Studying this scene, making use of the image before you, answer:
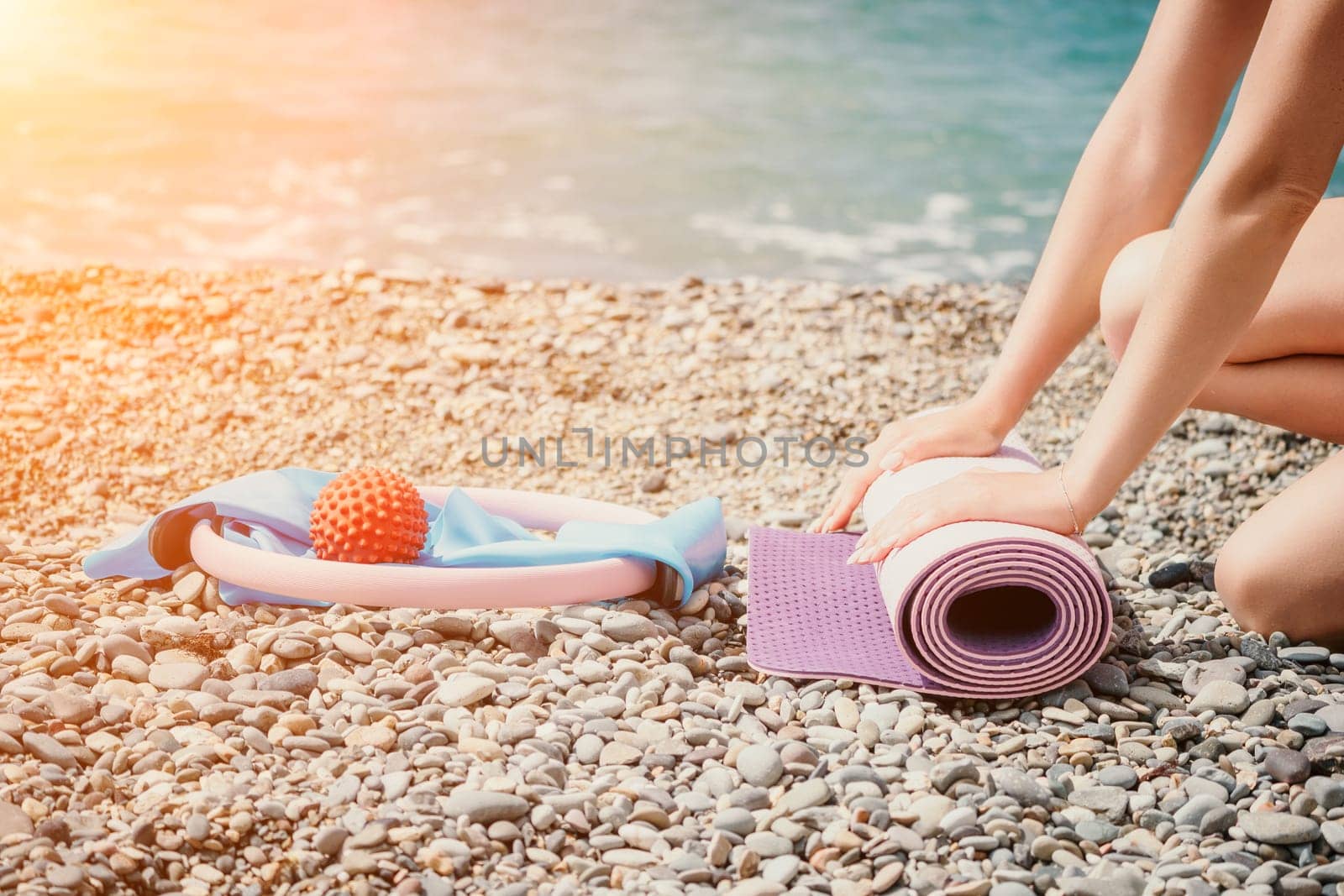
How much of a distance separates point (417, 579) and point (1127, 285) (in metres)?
1.82

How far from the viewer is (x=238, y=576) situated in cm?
260

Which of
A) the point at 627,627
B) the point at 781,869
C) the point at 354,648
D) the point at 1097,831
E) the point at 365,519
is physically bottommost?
the point at 781,869

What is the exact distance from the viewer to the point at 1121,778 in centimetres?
209

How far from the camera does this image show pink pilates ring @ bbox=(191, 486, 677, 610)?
2.54 metres

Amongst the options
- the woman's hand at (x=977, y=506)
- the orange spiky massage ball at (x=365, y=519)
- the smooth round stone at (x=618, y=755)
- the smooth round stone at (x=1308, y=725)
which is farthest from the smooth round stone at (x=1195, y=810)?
the orange spiky massage ball at (x=365, y=519)

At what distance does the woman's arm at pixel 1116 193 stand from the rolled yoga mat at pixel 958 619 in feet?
1.23

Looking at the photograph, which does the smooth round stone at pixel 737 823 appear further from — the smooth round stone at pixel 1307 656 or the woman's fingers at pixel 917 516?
the smooth round stone at pixel 1307 656

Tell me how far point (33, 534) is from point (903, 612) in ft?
9.37

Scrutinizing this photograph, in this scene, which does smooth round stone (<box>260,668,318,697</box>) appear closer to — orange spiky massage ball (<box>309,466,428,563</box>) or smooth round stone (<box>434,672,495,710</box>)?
smooth round stone (<box>434,672,495,710</box>)

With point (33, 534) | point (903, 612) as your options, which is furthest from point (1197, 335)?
point (33, 534)

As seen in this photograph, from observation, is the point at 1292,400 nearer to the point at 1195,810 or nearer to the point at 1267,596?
the point at 1267,596

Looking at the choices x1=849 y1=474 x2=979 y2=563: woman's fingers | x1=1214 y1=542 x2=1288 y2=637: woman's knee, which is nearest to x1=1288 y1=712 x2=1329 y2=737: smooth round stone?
x1=1214 y1=542 x2=1288 y2=637: woman's knee

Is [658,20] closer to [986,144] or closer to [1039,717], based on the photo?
[986,144]

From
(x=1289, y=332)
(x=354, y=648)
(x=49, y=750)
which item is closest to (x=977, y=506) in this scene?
(x=1289, y=332)
